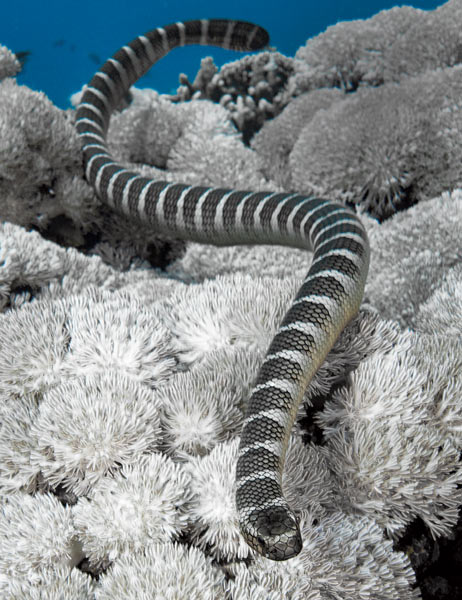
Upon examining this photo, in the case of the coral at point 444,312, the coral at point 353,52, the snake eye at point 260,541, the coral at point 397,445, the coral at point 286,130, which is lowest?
the snake eye at point 260,541

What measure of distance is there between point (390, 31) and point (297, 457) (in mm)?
3831

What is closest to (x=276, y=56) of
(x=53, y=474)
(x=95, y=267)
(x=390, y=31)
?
(x=390, y=31)

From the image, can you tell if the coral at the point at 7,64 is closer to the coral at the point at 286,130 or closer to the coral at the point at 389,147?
the coral at the point at 286,130

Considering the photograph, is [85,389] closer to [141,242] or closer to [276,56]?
[141,242]

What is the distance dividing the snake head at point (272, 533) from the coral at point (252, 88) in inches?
149

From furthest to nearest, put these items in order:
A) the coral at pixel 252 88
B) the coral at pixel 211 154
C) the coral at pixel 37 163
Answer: the coral at pixel 252 88 → the coral at pixel 211 154 → the coral at pixel 37 163

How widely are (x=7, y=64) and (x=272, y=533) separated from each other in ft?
12.3

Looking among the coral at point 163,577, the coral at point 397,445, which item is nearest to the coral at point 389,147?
the coral at point 397,445

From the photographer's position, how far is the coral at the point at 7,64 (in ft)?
11.4

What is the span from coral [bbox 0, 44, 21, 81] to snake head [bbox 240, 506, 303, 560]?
3674 millimetres

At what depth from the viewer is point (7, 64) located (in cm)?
349

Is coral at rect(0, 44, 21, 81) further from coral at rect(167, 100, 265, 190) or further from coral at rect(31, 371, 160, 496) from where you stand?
coral at rect(31, 371, 160, 496)

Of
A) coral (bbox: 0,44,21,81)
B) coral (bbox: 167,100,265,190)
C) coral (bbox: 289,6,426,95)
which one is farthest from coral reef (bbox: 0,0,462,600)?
coral (bbox: 289,6,426,95)

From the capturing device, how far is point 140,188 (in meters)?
3.03
